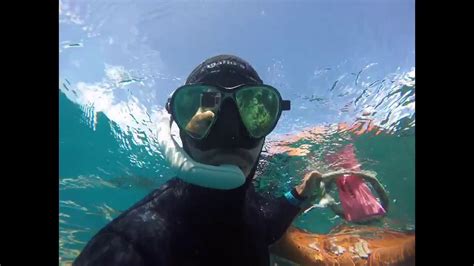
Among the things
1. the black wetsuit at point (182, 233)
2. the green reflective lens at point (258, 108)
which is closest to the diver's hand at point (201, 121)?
the green reflective lens at point (258, 108)

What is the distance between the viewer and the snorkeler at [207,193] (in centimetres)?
323

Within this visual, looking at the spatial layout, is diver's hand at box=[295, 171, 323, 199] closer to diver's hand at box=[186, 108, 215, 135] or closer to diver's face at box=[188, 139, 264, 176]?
diver's face at box=[188, 139, 264, 176]

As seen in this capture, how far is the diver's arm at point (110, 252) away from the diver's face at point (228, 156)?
1.03 metres

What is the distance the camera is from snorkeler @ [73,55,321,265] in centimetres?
323

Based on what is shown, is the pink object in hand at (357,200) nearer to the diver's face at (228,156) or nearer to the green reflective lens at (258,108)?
the green reflective lens at (258,108)

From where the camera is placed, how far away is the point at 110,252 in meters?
3.17

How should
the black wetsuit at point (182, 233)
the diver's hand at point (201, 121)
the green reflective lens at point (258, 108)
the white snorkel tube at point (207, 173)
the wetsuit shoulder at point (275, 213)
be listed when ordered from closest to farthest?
the white snorkel tube at point (207, 173)
the black wetsuit at point (182, 233)
the diver's hand at point (201, 121)
the green reflective lens at point (258, 108)
the wetsuit shoulder at point (275, 213)

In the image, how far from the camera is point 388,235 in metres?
7.69

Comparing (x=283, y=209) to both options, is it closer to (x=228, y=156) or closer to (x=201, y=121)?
(x=228, y=156)
